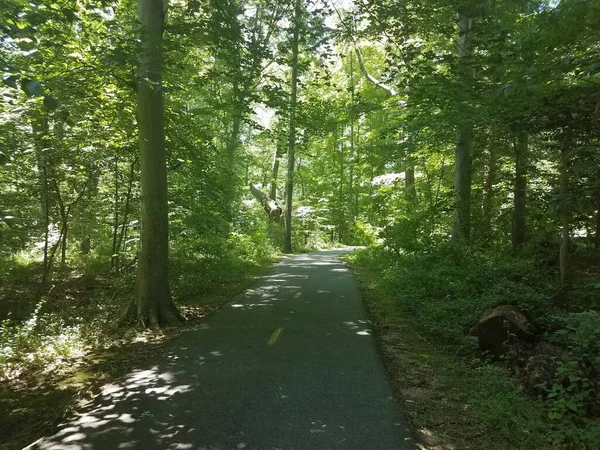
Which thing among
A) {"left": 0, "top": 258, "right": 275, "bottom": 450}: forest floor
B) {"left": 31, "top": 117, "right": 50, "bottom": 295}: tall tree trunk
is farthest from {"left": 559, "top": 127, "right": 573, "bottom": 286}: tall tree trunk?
{"left": 31, "top": 117, "right": 50, "bottom": 295}: tall tree trunk

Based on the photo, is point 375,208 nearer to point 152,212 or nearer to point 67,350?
point 152,212

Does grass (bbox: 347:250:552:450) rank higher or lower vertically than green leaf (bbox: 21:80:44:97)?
lower

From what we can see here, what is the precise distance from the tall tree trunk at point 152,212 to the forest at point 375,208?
41 millimetres

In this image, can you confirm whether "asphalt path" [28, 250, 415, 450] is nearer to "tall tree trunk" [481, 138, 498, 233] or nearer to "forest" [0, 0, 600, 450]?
"forest" [0, 0, 600, 450]

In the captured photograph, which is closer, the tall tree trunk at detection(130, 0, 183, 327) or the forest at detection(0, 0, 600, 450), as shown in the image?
the forest at detection(0, 0, 600, 450)

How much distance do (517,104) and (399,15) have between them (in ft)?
10.8

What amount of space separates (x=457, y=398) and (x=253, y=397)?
8.01ft

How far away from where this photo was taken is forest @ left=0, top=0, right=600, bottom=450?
4.70 m

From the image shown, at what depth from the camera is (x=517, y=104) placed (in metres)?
8.12

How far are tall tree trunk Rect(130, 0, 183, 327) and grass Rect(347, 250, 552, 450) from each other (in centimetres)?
451

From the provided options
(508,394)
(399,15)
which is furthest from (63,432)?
(399,15)

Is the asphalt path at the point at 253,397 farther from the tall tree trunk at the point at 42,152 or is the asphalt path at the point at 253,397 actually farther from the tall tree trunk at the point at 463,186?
the tall tree trunk at the point at 463,186

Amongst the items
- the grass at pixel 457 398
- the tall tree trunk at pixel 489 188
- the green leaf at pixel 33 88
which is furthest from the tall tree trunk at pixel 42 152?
the tall tree trunk at pixel 489 188

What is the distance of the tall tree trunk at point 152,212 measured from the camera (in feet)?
26.7
